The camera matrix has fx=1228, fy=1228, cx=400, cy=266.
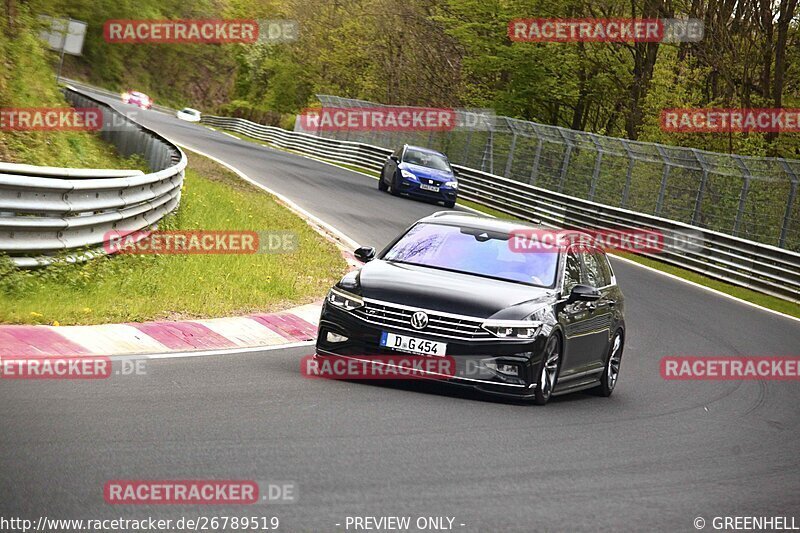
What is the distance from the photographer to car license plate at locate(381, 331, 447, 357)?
9.70 meters

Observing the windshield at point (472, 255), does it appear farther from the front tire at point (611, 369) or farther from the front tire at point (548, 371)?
the front tire at point (611, 369)

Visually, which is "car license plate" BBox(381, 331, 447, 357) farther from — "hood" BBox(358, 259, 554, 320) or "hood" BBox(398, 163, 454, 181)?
"hood" BBox(398, 163, 454, 181)

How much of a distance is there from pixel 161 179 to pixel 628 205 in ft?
61.4

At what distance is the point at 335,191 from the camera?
34.0m

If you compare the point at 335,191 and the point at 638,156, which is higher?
the point at 638,156

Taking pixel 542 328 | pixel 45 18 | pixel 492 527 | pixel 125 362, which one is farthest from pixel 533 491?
pixel 45 18

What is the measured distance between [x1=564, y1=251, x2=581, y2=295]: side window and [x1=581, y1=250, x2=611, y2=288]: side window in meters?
0.25

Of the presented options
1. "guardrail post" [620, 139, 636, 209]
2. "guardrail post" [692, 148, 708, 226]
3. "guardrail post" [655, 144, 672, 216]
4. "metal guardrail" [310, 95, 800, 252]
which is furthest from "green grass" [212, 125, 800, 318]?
"guardrail post" [620, 139, 636, 209]

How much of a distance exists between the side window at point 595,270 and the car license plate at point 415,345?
8.41ft

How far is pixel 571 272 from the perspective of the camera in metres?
11.3

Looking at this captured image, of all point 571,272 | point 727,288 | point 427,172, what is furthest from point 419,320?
point 427,172

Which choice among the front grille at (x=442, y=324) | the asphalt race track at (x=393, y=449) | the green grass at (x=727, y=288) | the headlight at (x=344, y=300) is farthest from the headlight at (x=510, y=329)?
the green grass at (x=727, y=288)

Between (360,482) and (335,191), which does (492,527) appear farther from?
(335,191)

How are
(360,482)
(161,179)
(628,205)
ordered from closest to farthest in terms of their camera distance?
1. (360,482)
2. (161,179)
3. (628,205)
